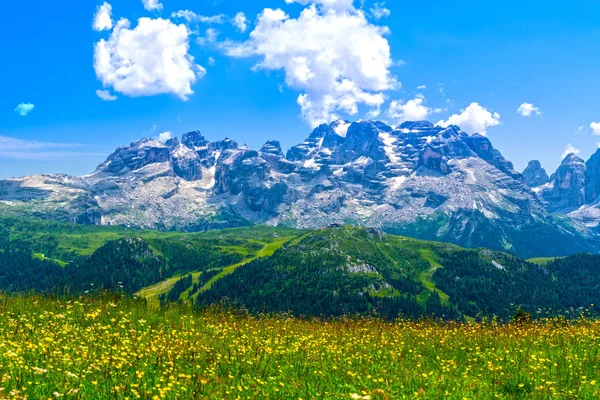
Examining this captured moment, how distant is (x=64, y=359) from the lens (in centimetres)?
1138

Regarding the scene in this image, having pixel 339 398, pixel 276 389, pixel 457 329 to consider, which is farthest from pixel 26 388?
pixel 457 329

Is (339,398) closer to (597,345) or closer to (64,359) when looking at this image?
(64,359)

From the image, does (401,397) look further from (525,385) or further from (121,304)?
(121,304)

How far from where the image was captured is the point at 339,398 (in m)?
10.5

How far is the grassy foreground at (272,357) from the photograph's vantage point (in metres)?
10.7

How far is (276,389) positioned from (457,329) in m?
12.0

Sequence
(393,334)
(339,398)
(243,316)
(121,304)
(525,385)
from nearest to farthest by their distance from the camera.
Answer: (339,398) → (525,385) → (393,334) → (121,304) → (243,316)

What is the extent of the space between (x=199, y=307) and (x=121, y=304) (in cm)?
420

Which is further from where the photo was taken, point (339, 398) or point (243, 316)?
point (243, 316)

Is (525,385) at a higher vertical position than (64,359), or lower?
lower

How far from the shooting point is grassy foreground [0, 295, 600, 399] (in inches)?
420

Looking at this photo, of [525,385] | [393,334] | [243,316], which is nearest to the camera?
[525,385]

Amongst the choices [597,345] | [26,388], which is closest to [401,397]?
[26,388]

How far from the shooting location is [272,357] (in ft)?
47.6
